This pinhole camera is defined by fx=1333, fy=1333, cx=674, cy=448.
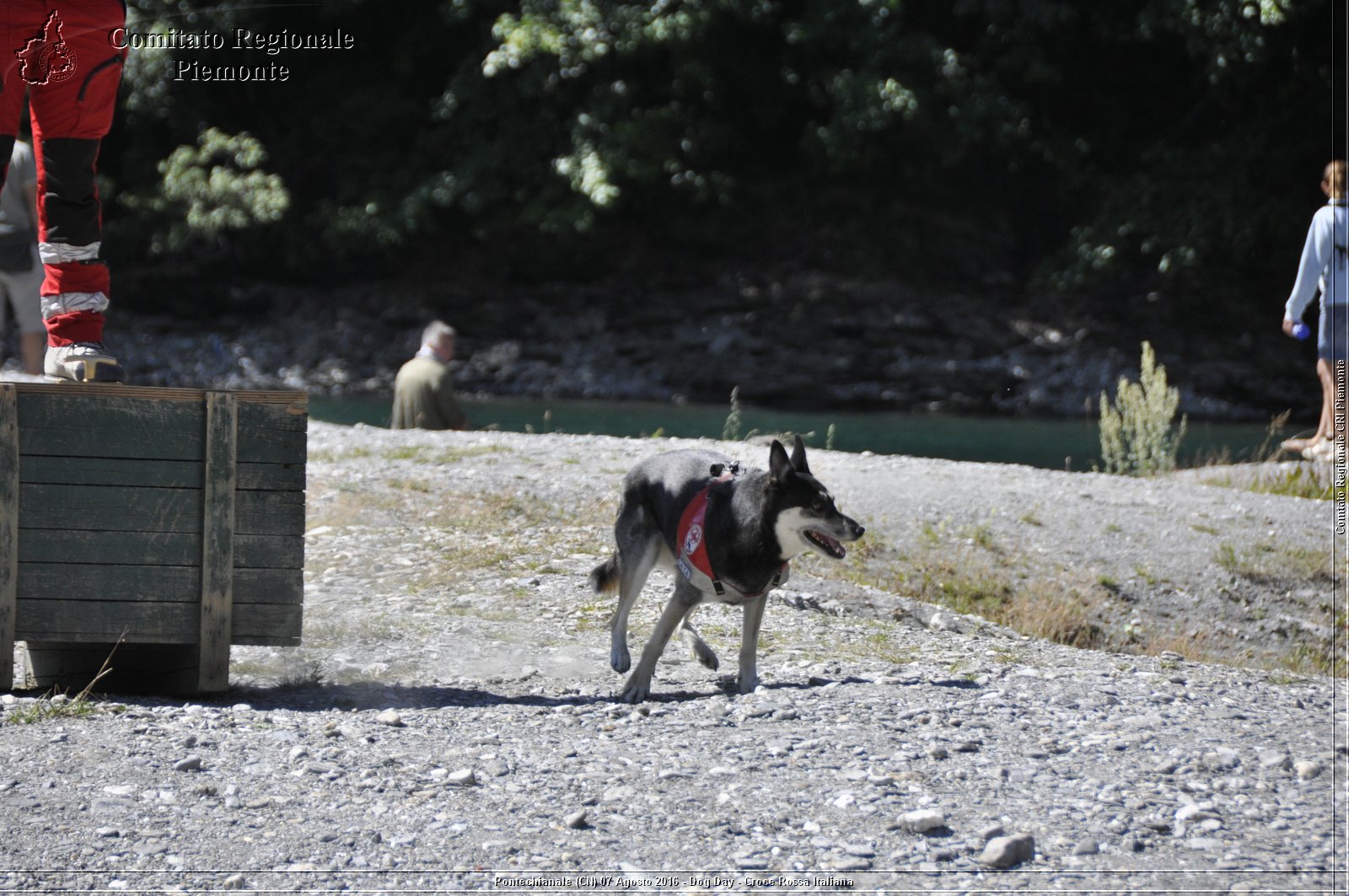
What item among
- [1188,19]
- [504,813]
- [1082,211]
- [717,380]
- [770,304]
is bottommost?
[504,813]

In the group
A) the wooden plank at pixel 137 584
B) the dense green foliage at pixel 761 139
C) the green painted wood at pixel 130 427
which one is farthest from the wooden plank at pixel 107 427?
the dense green foliage at pixel 761 139

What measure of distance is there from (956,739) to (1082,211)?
2086 centimetres

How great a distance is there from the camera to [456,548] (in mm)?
7777

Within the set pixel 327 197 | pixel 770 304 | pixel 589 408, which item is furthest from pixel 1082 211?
pixel 327 197

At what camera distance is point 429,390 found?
1227cm

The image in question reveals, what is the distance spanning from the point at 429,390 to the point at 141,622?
726 cm

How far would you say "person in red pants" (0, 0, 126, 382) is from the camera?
16.2 feet

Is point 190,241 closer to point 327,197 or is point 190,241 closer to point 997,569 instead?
point 327,197

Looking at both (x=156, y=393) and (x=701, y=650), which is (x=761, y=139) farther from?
(x=156, y=393)

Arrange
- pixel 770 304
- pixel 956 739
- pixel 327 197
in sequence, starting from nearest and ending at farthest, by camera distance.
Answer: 1. pixel 956 739
2. pixel 770 304
3. pixel 327 197

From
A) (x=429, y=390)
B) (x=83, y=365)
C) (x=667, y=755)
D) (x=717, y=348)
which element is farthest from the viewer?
(x=717, y=348)

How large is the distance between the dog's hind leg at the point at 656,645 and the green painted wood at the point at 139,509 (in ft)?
4.74

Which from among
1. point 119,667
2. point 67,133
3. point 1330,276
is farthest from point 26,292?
point 1330,276

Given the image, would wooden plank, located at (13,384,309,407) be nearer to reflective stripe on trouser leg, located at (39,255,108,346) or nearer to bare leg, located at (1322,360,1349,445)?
reflective stripe on trouser leg, located at (39,255,108,346)
